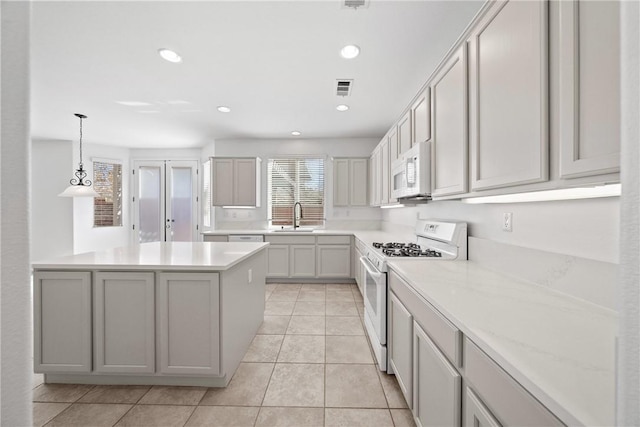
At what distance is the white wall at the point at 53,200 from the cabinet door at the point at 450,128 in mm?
6618

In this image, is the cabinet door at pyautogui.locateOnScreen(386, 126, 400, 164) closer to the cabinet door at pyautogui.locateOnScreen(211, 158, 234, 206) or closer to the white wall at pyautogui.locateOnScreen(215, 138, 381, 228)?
the white wall at pyautogui.locateOnScreen(215, 138, 381, 228)

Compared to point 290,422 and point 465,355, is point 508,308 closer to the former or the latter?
point 465,355

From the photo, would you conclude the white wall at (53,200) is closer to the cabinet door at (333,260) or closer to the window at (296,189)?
the window at (296,189)

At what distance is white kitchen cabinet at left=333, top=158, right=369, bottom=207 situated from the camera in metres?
5.05

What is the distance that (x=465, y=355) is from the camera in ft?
3.31

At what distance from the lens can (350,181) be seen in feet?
16.7

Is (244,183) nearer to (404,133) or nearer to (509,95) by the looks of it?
(404,133)

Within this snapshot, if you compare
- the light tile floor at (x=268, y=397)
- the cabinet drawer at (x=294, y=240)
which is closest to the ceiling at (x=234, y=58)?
the cabinet drawer at (x=294, y=240)

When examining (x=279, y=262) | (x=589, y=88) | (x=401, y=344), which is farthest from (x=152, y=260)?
(x=279, y=262)

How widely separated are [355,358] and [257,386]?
83 cm

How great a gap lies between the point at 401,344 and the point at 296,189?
392cm

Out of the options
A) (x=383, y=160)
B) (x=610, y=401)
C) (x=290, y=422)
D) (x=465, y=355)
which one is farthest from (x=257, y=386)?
(x=383, y=160)

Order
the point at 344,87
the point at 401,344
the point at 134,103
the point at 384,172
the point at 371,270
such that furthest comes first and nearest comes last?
the point at 384,172 < the point at 134,103 < the point at 344,87 < the point at 371,270 < the point at 401,344

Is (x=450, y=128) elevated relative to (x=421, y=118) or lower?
lower
